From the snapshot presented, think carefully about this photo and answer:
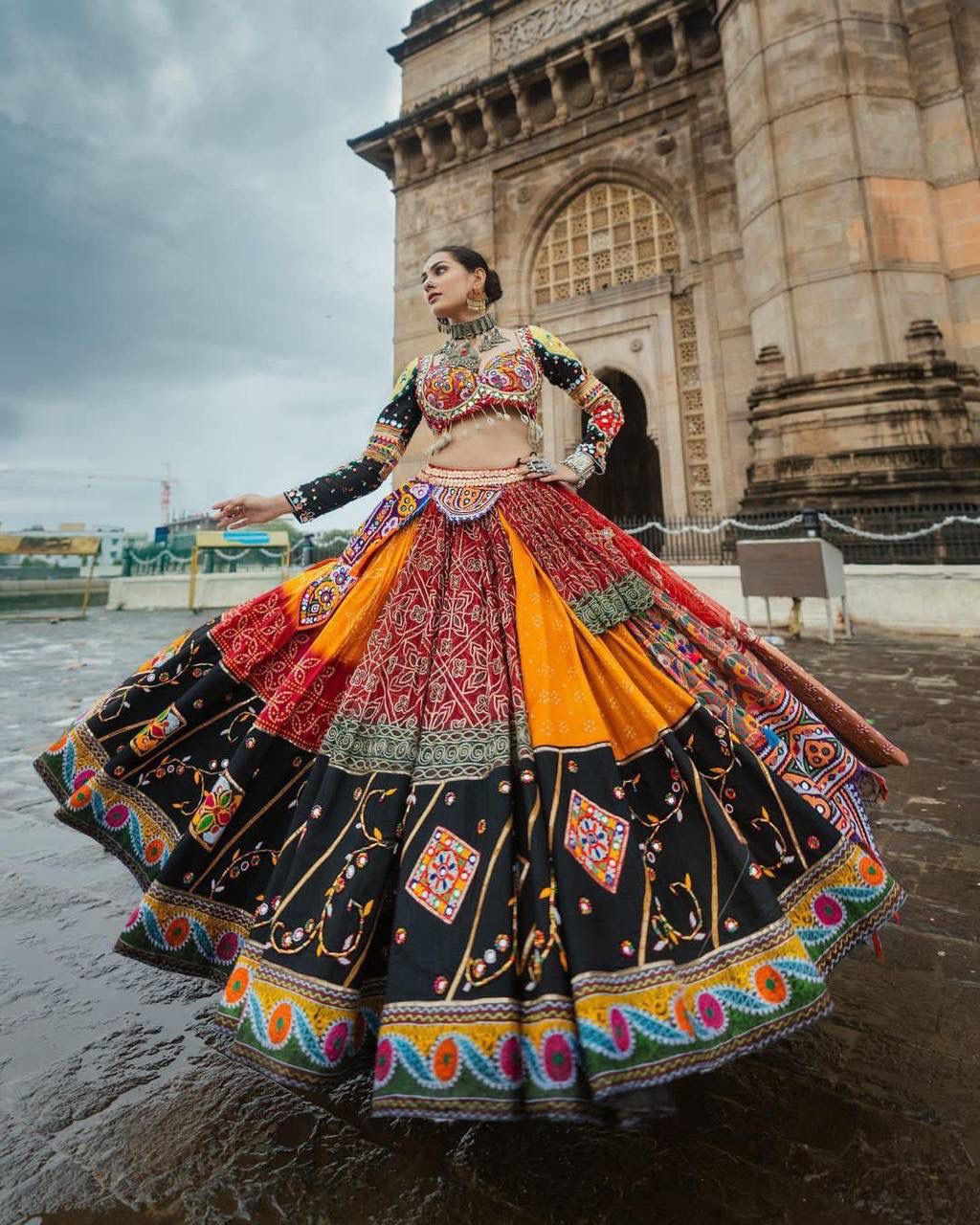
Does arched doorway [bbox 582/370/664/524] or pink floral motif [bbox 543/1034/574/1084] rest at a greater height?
arched doorway [bbox 582/370/664/524]

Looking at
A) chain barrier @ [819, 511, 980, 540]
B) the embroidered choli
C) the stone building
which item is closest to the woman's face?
the embroidered choli

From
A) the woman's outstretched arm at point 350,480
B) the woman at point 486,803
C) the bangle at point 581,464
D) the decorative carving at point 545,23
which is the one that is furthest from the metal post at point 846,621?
the decorative carving at point 545,23

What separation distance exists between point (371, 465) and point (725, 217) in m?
12.1

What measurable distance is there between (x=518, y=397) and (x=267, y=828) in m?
1.21

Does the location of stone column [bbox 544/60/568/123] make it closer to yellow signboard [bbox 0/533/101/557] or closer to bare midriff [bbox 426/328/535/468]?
bare midriff [bbox 426/328/535/468]

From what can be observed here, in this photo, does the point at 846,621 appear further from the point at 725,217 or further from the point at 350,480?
the point at 725,217

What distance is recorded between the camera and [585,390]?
1818mm

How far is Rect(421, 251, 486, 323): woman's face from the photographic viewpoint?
1716 millimetres

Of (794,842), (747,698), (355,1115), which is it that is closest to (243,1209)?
(355,1115)

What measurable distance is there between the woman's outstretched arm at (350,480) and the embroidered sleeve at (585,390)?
0.39 meters

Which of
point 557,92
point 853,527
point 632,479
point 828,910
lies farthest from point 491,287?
point 632,479

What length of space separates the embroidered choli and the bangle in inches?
1.1

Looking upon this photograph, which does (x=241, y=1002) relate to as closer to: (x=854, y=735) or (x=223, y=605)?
(x=854, y=735)

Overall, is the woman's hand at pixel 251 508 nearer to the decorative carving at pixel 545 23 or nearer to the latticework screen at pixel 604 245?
the latticework screen at pixel 604 245
